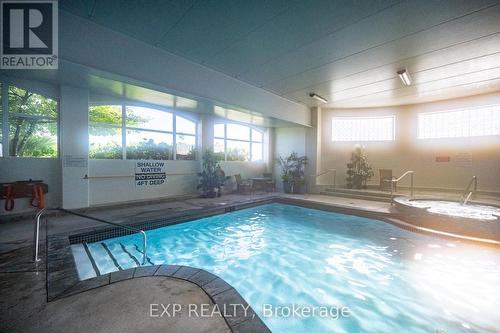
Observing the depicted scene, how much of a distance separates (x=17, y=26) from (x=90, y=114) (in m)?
2.29

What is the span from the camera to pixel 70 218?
4172mm

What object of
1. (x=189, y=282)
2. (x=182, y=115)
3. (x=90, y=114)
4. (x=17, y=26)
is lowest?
(x=189, y=282)

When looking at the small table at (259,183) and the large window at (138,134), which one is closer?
the large window at (138,134)

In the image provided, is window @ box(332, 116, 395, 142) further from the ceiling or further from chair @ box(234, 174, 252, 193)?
chair @ box(234, 174, 252, 193)

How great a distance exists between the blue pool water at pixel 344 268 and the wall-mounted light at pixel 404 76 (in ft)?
12.0

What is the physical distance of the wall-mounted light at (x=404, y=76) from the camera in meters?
4.79

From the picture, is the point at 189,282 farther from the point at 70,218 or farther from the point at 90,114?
the point at 90,114

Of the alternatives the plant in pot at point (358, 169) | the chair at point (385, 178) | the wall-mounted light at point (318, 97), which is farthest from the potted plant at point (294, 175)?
the chair at point (385, 178)

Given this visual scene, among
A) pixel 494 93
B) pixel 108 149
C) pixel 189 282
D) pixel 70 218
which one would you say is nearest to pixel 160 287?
pixel 189 282

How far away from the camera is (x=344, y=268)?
3.05 m

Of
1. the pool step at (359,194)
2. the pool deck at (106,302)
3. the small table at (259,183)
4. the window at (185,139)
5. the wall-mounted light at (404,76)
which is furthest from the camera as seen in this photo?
the small table at (259,183)

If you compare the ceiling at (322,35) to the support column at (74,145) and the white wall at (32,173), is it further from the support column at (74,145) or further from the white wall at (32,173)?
the white wall at (32,173)

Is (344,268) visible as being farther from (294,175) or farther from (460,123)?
(460,123)

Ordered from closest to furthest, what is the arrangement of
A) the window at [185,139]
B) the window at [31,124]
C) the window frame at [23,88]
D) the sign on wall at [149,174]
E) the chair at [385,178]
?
the window frame at [23,88] < the window at [31,124] < the sign on wall at [149,174] < the window at [185,139] < the chair at [385,178]
